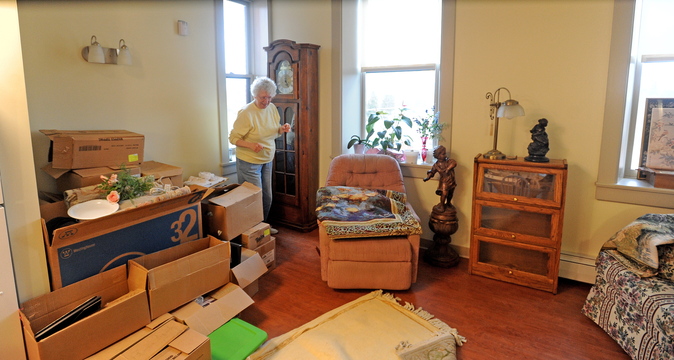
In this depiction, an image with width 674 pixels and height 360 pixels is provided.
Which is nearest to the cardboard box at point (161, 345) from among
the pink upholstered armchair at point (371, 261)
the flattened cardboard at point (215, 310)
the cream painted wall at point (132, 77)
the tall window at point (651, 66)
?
Answer: the flattened cardboard at point (215, 310)

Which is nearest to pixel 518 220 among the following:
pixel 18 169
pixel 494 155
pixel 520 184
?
pixel 520 184

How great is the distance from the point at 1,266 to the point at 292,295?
161 cm

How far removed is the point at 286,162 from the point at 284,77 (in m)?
0.83

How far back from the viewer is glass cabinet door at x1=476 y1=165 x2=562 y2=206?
8.91 ft

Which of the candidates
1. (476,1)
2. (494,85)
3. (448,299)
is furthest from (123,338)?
(476,1)

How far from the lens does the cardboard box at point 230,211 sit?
2.88 metres

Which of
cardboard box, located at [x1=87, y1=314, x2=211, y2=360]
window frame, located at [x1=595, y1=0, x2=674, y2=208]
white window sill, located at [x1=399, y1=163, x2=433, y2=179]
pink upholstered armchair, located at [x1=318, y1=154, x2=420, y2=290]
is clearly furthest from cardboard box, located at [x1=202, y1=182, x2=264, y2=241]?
window frame, located at [x1=595, y1=0, x2=674, y2=208]

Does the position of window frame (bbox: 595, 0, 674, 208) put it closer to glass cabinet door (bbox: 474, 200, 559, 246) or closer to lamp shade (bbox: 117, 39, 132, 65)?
glass cabinet door (bbox: 474, 200, 559, 246)

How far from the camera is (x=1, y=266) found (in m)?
1.78

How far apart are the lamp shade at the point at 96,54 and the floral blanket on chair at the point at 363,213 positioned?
176 centimetres

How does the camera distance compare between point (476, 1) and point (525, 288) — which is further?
point (476, 1)

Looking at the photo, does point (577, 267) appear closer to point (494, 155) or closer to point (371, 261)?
point (494, 155)

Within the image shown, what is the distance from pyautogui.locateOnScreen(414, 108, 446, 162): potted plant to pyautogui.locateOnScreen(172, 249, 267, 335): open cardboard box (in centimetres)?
180

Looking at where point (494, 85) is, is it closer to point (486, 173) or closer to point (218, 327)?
point (486, 173)
